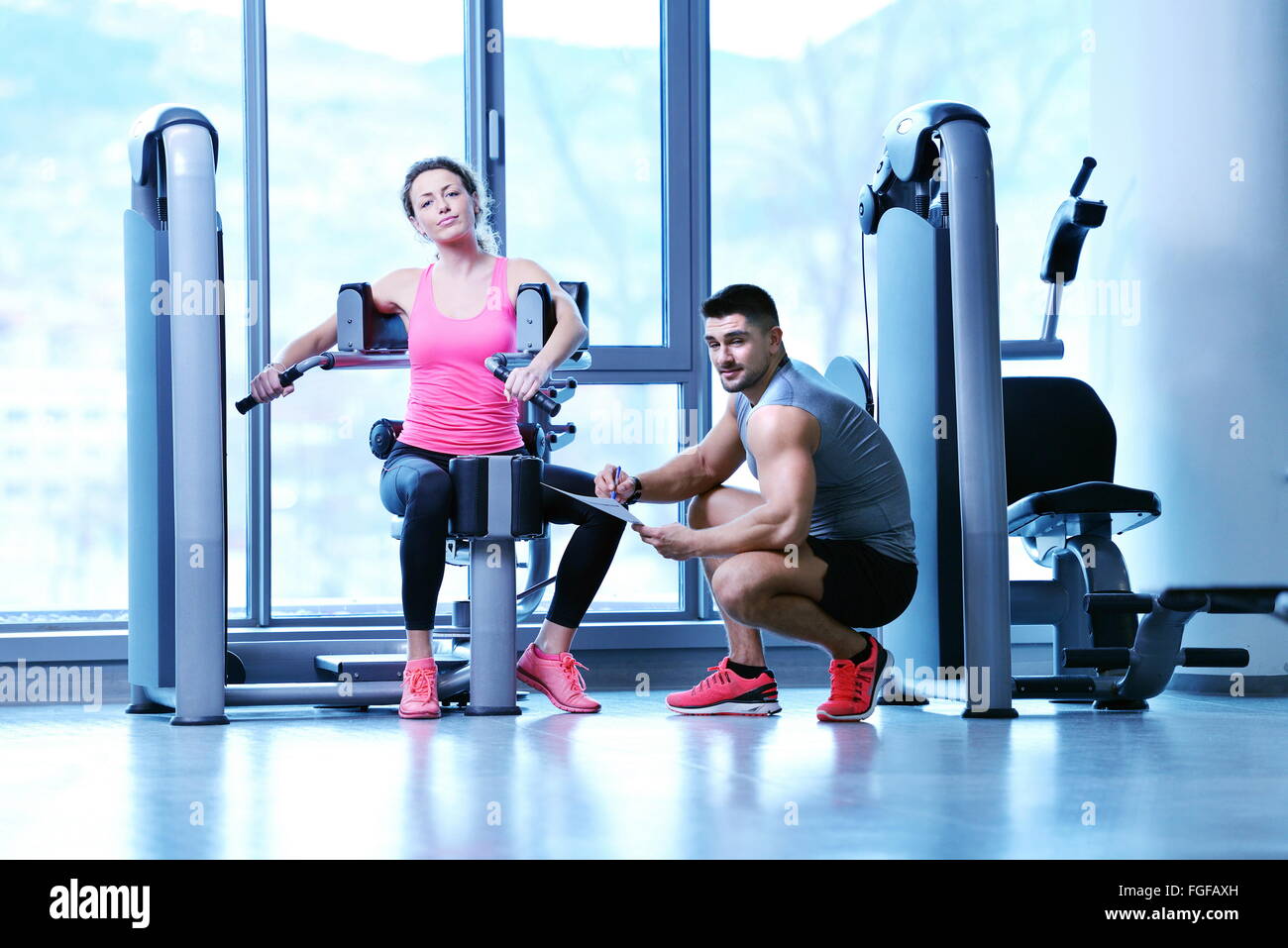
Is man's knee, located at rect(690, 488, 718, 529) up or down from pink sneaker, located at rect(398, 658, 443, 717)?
up

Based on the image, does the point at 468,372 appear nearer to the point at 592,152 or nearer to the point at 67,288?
the point at 592,152

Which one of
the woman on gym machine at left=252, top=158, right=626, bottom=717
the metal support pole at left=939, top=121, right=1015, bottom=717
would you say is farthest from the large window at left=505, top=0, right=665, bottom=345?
the metal support pole at left=939, top=121, right=1015, bottom=717

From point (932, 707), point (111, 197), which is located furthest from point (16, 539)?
point (932, 707)

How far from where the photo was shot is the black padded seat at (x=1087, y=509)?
325 centimetres

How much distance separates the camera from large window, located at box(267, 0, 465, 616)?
4.39 meters

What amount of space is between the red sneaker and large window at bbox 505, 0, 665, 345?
5.66 ft

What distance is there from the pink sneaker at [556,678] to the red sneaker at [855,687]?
24.4 inches

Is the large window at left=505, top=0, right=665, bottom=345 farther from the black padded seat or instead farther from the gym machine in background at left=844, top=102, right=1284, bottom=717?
the black padded seat

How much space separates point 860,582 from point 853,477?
24 centimetres

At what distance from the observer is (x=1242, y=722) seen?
3107 millimetres

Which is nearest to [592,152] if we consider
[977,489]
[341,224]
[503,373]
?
[341,224]

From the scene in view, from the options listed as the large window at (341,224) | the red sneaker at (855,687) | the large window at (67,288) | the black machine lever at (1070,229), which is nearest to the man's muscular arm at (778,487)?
the red sneaker at (855,687)

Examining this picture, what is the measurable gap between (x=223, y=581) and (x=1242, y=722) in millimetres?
2309

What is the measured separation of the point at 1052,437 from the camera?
12.8ft
